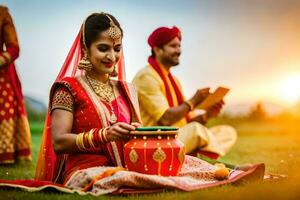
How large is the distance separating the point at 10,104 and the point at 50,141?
3.35 m

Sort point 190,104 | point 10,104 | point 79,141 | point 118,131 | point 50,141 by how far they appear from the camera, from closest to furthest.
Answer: point 118,131, point 79,141, point 50,141, point 190,104, point 10,104

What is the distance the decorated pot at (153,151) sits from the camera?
4770 mm

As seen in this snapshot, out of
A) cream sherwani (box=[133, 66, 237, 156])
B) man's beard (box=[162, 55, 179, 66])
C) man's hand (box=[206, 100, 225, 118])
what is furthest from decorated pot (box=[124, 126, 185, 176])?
man's beard (box=[162, 55, 179, 66])

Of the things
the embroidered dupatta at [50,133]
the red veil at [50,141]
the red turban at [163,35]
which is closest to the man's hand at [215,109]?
the red turban at [163,35]

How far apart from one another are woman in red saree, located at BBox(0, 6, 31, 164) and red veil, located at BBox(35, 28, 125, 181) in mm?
2933

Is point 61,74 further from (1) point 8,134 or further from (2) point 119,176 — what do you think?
(1) point 8,134

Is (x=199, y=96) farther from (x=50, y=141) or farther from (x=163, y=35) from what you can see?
(x=50, y=141)

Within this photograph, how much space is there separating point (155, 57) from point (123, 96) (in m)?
3.60

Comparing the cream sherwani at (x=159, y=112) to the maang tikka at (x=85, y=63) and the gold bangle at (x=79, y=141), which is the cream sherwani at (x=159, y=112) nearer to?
the maang tikka at (x=85, y=63)

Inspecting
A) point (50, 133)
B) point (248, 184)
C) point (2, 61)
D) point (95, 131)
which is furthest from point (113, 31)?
point (2, 61)

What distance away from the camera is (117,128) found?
187 inches

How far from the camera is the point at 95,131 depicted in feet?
15.9

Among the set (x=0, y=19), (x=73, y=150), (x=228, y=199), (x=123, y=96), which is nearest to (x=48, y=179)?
(x=73, y=150)

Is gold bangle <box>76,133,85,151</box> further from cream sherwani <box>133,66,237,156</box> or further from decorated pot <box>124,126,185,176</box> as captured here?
cream sherwani <box>133,66,237,156</box>
